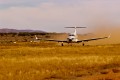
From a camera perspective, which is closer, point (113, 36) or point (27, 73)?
point (27, 73)

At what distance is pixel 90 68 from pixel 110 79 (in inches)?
346

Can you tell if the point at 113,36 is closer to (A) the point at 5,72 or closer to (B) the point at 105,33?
(B) the point at 105,33

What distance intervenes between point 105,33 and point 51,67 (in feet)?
339

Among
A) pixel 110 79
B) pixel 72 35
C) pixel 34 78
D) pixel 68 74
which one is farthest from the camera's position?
pixel 72 35

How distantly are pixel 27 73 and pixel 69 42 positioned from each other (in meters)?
60.7

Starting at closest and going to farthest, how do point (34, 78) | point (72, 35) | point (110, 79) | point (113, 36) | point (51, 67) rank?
1. point (110, 79)
2. point (34, 78)
3. point (51, 67)
4. point (72, 35)
5. point (113, 36)

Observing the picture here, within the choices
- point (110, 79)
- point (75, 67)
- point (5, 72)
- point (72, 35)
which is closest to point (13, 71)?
point (5, 72)

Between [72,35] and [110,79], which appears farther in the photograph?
[72,35]

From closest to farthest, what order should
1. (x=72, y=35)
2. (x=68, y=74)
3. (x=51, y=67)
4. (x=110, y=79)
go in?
(x=110, y=79)
(x=68, y=74)
(x=51, y=67)
(x=72, y=35)

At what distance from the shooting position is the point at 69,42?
87750mm

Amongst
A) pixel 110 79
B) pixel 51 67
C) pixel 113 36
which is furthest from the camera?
pixel 113 36

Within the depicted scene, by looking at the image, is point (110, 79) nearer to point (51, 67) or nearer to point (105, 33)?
point (51, 67)

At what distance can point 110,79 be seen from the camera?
22859 millimetres

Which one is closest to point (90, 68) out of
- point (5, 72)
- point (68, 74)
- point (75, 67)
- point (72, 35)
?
point (75, 67)
